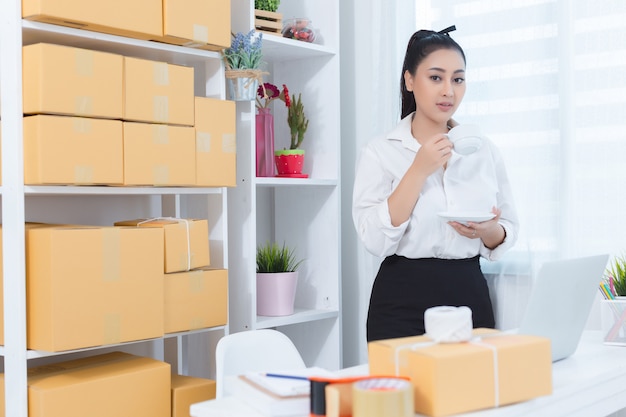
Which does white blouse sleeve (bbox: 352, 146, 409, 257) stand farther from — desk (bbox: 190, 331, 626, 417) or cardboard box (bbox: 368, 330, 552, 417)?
cardboard box (bbox: 368, 330, 552, 417)

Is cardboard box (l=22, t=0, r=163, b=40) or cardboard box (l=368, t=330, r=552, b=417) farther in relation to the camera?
cardboard box (l=22, t=0, r=163, b=40)

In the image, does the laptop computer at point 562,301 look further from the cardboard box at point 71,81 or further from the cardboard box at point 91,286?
the cardboard box at point 71,81

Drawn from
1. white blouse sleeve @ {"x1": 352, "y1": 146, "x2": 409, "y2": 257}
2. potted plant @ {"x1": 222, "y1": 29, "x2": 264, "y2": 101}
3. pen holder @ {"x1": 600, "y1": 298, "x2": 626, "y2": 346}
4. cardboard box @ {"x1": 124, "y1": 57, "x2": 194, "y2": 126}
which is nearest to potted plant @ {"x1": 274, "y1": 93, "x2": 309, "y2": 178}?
potted plant @ {"x1": 222, "y1": 29, "x2": 264, "y2": 101}

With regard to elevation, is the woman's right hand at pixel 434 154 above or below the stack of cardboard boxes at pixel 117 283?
above

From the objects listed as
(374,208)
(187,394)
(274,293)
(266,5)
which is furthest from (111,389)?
(266,5)

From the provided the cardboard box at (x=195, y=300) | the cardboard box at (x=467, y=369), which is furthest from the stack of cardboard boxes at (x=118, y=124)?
the cardboard box at (x=467, y=369)

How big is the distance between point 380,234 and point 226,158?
1.86ft

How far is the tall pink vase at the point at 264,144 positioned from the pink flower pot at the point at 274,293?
0.38 metres

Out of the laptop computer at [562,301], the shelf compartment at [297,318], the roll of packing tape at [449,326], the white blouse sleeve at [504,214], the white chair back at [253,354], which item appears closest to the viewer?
the roll of packing tape at [449,326]

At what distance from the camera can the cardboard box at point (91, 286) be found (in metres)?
2.09

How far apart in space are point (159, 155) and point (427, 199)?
82cm

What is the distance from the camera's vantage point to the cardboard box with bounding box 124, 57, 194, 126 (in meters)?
2.30

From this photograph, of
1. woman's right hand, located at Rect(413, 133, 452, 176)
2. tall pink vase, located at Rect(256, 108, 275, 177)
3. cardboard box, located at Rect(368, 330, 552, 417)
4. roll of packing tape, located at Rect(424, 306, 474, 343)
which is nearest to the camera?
cardboard box, located at Rect(368, 330, 552, 417)

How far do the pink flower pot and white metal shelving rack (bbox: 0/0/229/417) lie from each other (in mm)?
257
